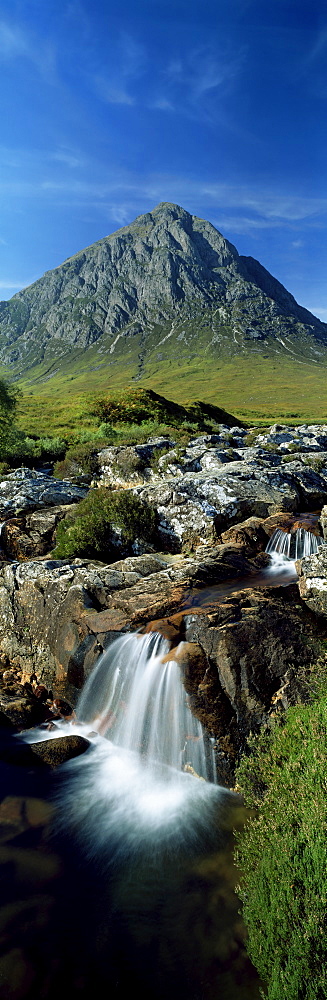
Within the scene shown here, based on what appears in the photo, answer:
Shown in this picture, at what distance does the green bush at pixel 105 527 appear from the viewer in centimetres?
1758

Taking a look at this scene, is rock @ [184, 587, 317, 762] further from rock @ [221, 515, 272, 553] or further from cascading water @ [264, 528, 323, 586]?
rock @ [221, 515, 272, 553]

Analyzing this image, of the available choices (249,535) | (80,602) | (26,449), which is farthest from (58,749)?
(26,449)

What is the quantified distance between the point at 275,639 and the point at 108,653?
15.6 ft

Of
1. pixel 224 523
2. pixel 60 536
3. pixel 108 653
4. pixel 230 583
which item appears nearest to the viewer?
pixel 108 653

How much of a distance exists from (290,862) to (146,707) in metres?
5.27

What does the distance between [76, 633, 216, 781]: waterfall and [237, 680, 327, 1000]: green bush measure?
1889 mm

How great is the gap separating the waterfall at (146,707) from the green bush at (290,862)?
189 cm

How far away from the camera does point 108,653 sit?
11.8 m

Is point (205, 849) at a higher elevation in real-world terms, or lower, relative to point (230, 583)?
lower

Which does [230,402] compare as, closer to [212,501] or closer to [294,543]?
[212,501]

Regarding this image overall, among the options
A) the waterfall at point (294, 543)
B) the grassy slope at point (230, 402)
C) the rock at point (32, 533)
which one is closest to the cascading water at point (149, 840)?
the waterfall at point (294, 543)

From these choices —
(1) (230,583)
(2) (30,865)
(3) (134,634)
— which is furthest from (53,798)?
(1) (230,583)

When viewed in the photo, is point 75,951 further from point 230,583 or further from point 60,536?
point 60,536

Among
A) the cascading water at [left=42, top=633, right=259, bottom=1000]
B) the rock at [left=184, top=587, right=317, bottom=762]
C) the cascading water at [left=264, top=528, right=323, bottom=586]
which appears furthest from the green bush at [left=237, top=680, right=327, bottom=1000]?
the cascading water at [left=264, top=528, right=323, bottom=586]
